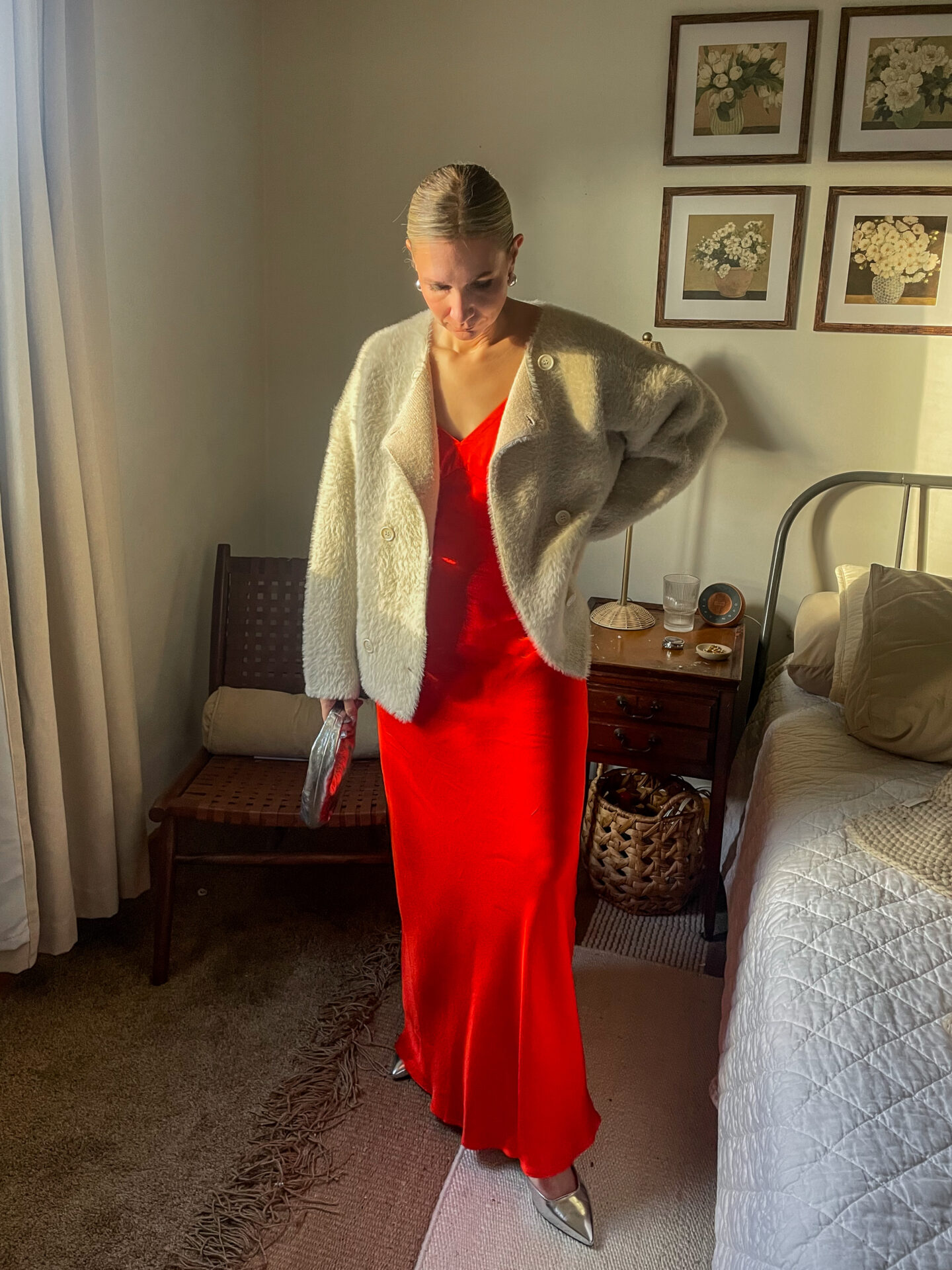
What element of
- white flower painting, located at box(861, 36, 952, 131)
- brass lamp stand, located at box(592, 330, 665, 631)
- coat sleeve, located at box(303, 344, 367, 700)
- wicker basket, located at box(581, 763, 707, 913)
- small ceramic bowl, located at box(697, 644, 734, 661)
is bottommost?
wicker basket, located at box(581, 763, 707, 913)

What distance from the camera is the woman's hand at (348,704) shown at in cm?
157

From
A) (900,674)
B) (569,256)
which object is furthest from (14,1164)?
(569,256)

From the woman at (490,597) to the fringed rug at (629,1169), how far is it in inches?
2.0

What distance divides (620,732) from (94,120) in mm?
1637

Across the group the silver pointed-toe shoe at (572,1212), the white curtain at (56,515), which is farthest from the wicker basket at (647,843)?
the white curtain at (56,515)

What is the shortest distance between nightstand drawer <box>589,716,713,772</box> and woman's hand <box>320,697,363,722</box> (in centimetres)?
84

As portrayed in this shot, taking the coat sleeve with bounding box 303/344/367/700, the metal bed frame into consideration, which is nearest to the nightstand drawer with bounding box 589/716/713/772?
the metal bed frame

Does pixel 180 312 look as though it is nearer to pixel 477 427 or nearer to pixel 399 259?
pixel 399 259

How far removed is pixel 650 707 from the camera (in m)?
2.24

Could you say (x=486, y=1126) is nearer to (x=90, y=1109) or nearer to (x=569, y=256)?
(x=90, y=1109)

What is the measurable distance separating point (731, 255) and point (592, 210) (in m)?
0.37

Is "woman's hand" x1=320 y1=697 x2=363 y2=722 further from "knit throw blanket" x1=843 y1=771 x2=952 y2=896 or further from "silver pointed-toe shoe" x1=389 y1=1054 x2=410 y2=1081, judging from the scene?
"knit throw blanket" x1=843 y1=771 x2=952 y2=896

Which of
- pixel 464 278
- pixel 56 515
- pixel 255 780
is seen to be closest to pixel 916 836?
pixel 464 278

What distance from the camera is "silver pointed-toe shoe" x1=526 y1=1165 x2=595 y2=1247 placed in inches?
60.6
